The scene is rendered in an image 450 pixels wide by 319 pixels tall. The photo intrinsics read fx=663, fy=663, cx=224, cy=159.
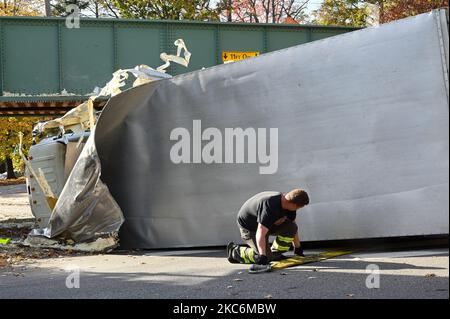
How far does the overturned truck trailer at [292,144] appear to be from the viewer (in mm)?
7457

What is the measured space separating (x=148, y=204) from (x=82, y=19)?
8.67m

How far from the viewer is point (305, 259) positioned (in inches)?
307

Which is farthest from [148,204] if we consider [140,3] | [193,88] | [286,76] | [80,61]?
[140,3]

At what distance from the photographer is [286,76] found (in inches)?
340

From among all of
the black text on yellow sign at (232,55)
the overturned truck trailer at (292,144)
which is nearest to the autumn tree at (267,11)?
the black text on yellow sign at (232,55)

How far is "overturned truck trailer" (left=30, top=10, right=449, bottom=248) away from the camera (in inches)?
294

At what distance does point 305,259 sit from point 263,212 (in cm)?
99

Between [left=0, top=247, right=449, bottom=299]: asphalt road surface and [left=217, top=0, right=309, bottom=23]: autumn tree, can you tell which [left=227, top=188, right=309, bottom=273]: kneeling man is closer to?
[left=0, top=247, right=449, bottom=299]: asphalt road surface

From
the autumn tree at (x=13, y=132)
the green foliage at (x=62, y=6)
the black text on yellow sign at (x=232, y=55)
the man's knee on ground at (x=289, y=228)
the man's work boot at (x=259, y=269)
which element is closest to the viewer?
the man's work boot at (x=259, y=269)

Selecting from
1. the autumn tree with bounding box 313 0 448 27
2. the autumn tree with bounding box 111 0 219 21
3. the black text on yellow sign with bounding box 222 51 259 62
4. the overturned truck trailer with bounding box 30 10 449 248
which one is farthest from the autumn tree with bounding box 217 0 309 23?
the overturned truck trailer with bounding box 30 10 449 248

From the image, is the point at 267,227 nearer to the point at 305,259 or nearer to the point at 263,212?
the point at 263,212

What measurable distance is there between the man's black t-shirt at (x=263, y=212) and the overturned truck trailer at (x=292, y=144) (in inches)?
41.5

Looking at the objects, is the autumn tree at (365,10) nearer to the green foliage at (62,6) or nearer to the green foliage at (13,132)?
the green foliage at (62,6)

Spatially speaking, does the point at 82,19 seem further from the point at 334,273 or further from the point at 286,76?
the point at 334,273
